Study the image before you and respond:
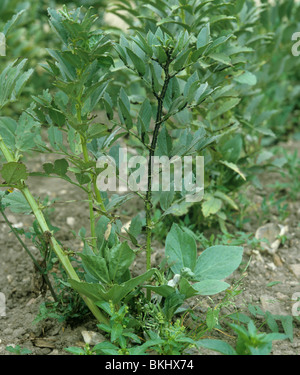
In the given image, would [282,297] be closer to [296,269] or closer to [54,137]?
[296,269]

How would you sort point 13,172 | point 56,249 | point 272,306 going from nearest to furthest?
point 13,172 < point 56,249 < point 272,306

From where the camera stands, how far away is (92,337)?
1.46m

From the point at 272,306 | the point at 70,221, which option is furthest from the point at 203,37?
the point at 70,221

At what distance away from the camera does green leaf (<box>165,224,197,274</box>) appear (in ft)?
4.91

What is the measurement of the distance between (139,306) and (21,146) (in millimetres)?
607

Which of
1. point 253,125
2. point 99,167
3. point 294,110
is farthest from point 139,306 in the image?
point 294,110

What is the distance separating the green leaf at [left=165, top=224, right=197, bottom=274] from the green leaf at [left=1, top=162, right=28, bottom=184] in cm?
51

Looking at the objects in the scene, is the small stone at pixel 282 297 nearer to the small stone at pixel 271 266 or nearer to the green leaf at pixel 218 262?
the small stone at pixel 271 266

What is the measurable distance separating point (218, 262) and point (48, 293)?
636 millimetres

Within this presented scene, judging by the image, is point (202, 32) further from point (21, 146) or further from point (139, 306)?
point (139, 306)

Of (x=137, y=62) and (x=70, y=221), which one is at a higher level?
(x=137, y=62)

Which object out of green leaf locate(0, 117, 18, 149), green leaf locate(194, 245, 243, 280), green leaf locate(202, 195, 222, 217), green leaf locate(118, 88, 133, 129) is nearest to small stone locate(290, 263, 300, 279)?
green leaf locate(202, 195, 222, 217)

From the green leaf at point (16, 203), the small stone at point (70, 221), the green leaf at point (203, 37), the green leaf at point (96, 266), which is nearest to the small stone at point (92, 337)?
the green leaf at point (96, 266)

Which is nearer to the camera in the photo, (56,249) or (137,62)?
(137,62)
